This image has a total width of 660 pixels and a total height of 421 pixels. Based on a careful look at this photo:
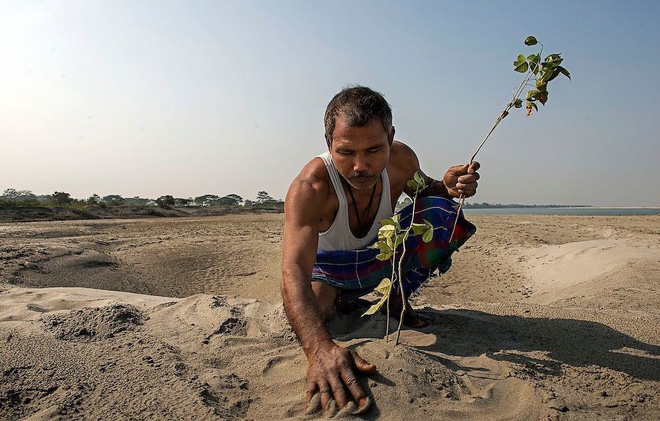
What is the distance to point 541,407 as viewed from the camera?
1.57 m

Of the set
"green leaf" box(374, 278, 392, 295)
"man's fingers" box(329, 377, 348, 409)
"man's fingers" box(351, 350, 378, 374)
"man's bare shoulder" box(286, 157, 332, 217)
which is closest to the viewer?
"man's fingers" box(329, 377, 348, 409)

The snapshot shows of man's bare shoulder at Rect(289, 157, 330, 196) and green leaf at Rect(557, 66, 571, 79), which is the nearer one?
green leaf at Rect(557, 66, 571, 79)

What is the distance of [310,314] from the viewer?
5.94 ft

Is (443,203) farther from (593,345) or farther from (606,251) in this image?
(606,251)

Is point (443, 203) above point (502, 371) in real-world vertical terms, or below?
above

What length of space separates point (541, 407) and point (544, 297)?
299 cm

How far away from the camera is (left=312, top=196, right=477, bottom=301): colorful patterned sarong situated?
2.64 metres

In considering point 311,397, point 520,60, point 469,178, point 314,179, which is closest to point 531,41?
point 520,60

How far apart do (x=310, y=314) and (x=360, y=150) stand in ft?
2.68

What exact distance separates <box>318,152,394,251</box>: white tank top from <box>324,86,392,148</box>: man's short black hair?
25 centimetres

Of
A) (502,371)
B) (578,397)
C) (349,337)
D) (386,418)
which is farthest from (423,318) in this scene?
(386,418)

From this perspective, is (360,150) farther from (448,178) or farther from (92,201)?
(92,201)

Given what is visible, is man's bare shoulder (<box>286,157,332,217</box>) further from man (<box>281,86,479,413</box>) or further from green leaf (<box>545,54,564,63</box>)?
green leaf (<box>545,54,564,63</box>)

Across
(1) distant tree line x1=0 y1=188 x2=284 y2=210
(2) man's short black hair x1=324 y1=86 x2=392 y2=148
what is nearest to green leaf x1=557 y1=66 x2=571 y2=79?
(2) man's short black hair x1=324 y1=86 x2=392 y2=148
